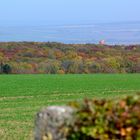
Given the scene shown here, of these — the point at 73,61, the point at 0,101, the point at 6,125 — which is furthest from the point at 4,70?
the point at 6,125

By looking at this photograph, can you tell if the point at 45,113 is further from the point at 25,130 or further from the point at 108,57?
the point at 108,57

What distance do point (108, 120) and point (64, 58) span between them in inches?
3024

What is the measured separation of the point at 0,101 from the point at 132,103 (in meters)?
26.4

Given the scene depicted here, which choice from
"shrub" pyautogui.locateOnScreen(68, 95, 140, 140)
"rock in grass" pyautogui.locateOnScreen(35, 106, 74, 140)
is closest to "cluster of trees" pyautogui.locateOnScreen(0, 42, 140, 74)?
"rock in grass" pyautogui.locateOnScreen(35, 106, 74, 140)

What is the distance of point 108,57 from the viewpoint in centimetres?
8188

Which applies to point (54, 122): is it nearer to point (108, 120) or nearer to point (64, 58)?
point (108, 120)

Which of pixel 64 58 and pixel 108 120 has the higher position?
pixel 108 120

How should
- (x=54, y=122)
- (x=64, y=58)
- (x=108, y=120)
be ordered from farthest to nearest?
1. (x=64, y=58)
2. (x=54, y=122)
3. (x=108, y=120)

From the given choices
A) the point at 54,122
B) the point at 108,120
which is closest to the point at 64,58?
the point at 54,122

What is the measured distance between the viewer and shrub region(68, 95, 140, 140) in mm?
4836

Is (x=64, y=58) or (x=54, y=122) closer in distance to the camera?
(x=54, y=122)

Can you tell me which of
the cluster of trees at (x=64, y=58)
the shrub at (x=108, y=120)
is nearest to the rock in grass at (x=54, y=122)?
the shrub at (x=108, y=120)

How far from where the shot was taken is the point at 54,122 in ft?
16.8

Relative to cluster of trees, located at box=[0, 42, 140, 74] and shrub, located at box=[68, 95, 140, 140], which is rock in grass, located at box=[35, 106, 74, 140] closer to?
shrub, located at box=[68, 95, 140, 140]
